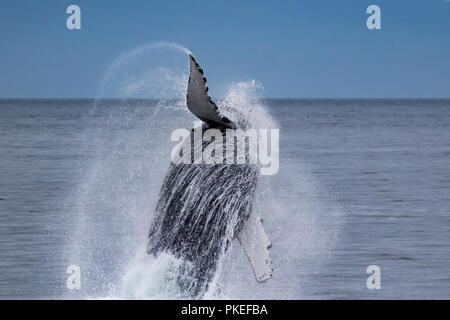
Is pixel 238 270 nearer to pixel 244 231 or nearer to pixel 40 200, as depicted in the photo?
pixel 244 231

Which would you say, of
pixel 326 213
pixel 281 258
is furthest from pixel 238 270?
pixel 326 213

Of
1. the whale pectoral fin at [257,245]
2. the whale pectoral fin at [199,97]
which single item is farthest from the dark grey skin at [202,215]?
the whale pectoral fin at [199,97]

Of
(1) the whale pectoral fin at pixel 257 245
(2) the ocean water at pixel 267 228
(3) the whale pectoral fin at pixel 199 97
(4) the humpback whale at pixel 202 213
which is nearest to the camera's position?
(3) the whale pectoral fin at pixel 199 97

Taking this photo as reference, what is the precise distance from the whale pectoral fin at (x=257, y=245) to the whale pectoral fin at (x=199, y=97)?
1.06 m

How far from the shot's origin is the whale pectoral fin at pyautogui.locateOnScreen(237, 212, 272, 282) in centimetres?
926

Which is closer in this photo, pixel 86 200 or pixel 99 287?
pixel 99 287

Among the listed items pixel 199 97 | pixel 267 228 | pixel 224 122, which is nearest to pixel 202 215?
pixel 224 122

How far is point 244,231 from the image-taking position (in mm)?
9281

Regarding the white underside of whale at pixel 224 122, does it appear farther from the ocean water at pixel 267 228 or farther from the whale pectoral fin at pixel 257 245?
the ocean water at pixel 267 228

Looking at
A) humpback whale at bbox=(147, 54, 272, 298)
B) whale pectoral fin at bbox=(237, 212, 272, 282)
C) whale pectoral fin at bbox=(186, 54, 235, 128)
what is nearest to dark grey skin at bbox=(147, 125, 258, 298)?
humpback whale at bbox=(147, 54, 272, 298)

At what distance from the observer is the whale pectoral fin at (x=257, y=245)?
9258 millimetres

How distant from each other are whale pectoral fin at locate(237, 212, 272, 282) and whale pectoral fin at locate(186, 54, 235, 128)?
1.06 metres

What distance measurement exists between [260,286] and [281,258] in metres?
1.77

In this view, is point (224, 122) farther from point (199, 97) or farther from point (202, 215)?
point (202, 215)
